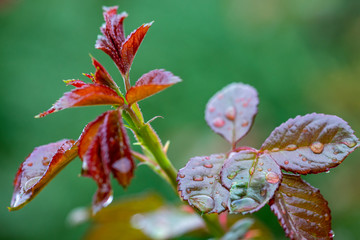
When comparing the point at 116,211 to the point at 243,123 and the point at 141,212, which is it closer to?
the point at 141,212

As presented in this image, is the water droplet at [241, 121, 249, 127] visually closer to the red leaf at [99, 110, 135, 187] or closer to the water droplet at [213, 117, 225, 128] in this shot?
the water droplet at [213, 117, 225, 128]

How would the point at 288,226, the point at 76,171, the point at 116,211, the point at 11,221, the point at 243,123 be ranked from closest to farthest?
the point at 288,226 < the point at 243,123 < the point at 116,211 < the point at 11,221 < the point at 76,171

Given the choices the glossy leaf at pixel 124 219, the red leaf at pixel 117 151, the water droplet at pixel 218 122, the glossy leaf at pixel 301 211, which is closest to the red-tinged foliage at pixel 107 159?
the red leaf at pixel 117 151

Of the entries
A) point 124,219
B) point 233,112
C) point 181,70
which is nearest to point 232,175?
point 233,112

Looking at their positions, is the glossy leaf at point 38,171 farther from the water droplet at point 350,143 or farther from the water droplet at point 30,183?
the water droplet at point 350,143

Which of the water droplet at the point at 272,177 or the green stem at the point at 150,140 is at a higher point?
the green stem at the point at 150,140

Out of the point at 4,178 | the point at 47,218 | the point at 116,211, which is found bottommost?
the point at 47,218

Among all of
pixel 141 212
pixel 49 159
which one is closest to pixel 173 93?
pixel 141 212

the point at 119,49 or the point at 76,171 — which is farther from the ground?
the point at 119,49
